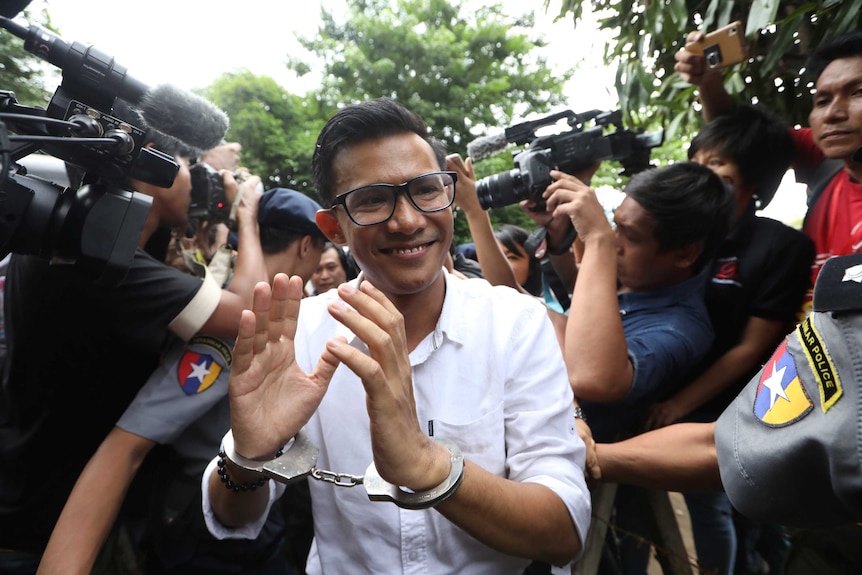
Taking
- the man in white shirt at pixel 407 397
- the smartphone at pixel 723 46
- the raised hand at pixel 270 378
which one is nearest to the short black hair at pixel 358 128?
the man in white shirt at pixel 407 397

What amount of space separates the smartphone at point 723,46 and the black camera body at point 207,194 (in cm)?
195

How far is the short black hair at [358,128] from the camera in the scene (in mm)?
1338

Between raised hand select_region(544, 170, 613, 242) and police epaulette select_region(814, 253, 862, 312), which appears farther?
raised hand select_region(544, 170, 613, 242)

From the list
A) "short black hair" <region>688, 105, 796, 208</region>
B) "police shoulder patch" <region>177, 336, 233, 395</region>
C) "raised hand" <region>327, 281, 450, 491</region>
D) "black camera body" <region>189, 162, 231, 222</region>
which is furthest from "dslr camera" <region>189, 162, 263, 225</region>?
"short black hair" <region>688, 105, 796, 208</region>

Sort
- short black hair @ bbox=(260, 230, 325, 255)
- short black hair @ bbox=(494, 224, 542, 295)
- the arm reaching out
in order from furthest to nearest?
short black hair @ bbox=(494, 224, 542, 295), short black hair @ bbox=(260, 230, 325, 255), the arm reaching out

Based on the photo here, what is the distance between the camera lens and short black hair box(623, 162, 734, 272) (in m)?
1.82

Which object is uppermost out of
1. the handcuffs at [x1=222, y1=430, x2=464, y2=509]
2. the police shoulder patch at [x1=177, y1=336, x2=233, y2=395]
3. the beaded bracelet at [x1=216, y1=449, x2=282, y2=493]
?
the handcuffs at [x1=222, y1=430, x2=464, y2=509]

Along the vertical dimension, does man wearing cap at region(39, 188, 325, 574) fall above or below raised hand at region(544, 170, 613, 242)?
below

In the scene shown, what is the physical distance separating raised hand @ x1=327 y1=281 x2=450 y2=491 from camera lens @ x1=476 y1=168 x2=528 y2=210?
125cm

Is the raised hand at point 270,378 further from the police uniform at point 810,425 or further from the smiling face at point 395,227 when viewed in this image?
the police uniform at point 810,425

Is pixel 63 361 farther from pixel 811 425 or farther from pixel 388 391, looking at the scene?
pixel 811 425

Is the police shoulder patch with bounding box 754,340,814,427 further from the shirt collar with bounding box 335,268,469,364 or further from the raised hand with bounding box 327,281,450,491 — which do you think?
the shirt collar with bounding box 335,268,469,364

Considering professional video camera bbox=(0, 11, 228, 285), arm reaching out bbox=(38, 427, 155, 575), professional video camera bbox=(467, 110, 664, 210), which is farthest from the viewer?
professional video camera bbox=(467, 110, 664, 210)

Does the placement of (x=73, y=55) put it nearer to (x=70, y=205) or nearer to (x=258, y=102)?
(x=70, y=205)
